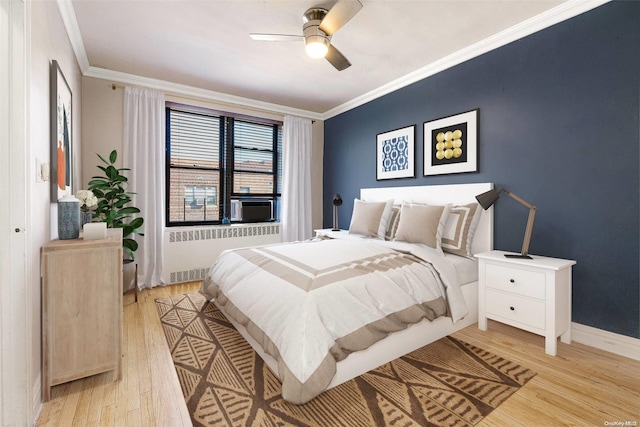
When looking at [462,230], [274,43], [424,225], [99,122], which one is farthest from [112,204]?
[462,230]

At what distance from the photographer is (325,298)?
5.75ft

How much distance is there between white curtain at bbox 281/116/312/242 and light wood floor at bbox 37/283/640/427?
276cm

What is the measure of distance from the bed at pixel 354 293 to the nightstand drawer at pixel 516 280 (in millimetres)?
226

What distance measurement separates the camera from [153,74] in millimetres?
3596

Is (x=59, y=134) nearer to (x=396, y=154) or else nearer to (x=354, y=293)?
(x=354, y=293)

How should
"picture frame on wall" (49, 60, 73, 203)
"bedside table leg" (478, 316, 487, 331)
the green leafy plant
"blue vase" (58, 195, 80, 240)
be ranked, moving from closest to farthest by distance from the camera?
1. "blue vase" (58, 195, 80, 240)
2. "picture frame on wall" (49, 60, 73, 203)
3. "bedside table leg" (478, 316, 487, 331)
4. the green leafy plant

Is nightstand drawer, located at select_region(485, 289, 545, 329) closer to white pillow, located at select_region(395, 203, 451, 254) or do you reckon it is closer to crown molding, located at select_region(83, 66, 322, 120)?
white pillow, located at select_region(395, 203, 451, 254)

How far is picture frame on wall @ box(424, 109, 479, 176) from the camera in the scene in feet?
9.93

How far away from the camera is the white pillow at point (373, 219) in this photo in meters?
3.37

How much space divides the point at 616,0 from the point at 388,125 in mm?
2261

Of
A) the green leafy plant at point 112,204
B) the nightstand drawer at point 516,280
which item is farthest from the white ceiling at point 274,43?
the nightstand drawer at point 516,280

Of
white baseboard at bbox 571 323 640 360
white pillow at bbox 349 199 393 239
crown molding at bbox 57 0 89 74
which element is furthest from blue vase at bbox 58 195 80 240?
white baseboard at bbox 571 323 640 360

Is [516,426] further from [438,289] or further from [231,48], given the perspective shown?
[231,48]

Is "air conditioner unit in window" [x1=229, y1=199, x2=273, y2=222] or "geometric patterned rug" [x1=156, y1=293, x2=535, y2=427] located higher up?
"air conditioner unit in window" [x1=229, y1=199, x2=273, y2=222]
